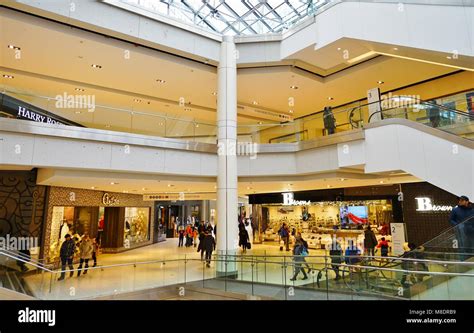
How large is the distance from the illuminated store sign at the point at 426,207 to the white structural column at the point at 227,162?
8.23 metres

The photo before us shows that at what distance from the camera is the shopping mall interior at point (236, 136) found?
23.6ft

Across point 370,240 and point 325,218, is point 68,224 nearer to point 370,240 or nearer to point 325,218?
point 370,240

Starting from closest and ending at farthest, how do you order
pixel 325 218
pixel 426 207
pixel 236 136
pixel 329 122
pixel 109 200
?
pixel 329 122, pixel 236 136, pixel 426 207, pixel 109 200, pixel 325 218

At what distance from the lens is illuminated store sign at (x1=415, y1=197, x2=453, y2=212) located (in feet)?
39.3

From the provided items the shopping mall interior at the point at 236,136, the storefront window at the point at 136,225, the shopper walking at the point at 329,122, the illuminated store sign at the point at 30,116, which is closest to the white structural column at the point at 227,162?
the shopping mall interior at the point at 236,136

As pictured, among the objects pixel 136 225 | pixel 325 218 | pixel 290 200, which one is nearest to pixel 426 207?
pixel 325 218

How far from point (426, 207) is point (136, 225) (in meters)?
15.5

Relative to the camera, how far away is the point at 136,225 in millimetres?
18438

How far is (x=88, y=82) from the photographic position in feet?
42.9

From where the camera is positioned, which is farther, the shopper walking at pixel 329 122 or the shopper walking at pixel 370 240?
the shopper walking at pixel 370 240

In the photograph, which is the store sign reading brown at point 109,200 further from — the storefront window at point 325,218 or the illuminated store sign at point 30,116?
the storefront window at point 325,218
